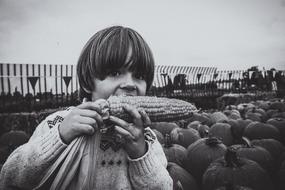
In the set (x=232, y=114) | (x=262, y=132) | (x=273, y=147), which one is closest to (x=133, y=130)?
(x=273, y=147)

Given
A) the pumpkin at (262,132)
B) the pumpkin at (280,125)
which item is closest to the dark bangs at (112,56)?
the pumpkin at (262,132)

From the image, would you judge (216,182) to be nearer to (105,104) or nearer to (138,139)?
(138,139)

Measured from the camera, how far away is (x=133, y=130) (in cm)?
153

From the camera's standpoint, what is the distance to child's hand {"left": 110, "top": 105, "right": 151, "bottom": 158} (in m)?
1.50

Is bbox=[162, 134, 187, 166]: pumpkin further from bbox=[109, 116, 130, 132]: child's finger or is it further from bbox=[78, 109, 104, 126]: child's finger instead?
bbox=[78, 109, 104, 126]: child's finger

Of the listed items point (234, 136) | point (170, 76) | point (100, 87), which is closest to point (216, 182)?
point (100, 87)

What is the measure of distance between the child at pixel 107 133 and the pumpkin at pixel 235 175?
110 cm

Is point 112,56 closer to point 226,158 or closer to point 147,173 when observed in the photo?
point 147,173

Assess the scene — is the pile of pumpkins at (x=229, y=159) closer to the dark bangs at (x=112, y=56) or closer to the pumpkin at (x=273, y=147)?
the pumpkin at (x=273, y=147)

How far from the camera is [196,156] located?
11.6 feet

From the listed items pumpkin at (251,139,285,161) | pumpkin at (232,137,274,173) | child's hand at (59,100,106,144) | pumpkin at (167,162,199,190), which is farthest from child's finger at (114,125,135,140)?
pumpkin at (251,139,285,161)

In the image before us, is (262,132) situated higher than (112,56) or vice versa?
(112,56)

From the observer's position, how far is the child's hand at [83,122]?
1.37 metres

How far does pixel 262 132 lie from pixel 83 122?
15.0ft
